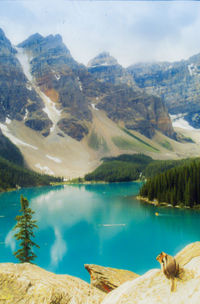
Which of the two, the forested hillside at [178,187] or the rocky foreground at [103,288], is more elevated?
the rocky foreground at [103,288]

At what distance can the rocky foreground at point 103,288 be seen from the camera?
14.0 feet

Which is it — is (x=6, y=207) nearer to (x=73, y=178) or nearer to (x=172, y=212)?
(x=172, y=212)

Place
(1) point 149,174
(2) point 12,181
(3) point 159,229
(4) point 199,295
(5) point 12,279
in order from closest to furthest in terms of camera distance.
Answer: (4) point 199,295 → (5) point 12,279 → (3) point 159,229 → (2) point 12,181 → (1) point 149,174

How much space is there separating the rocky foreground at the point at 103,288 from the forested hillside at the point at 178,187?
63502 millimetres

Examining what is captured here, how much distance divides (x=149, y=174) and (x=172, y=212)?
111583 millimetres

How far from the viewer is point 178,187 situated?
69.4m

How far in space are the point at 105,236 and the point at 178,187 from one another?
33.6 m

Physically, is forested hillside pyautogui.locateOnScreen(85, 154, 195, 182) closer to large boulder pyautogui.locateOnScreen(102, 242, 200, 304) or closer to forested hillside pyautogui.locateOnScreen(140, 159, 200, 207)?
forested hillside pyautogui.locateOnScreen(140, 159, 200, 207)

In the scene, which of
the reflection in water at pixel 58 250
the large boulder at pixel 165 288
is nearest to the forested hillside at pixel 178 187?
the reflection in water at pixel 58 250

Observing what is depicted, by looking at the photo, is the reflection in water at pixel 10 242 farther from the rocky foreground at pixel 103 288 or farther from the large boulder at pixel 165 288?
the large boulder at pixel 165 288

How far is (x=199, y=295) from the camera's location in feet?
13.0

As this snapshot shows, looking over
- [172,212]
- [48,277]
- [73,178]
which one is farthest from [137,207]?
[73,178]

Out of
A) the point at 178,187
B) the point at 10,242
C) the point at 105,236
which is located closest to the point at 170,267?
the point at 105,236

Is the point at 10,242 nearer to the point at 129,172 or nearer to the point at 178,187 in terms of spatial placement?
the point at 178,187
